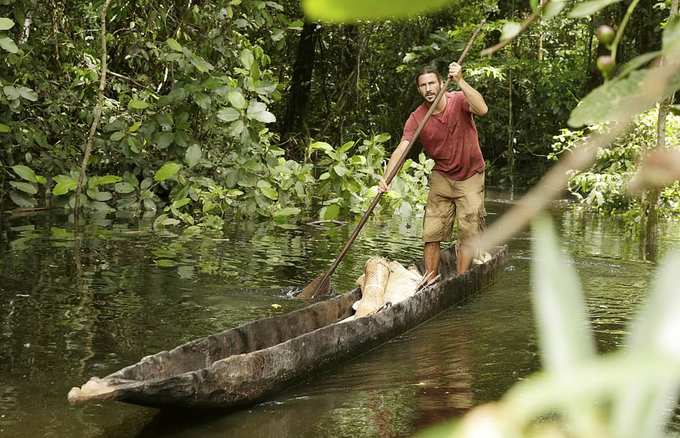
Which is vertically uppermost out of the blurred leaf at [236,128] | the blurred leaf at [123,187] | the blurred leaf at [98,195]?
the blurred leaf at [236,128]

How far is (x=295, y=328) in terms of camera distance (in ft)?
14.9

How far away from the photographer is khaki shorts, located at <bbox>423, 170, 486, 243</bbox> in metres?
6.44

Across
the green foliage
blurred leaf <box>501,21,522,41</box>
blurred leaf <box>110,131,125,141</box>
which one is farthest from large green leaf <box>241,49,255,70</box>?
blurred leaf <box>501,21,522,41</box>

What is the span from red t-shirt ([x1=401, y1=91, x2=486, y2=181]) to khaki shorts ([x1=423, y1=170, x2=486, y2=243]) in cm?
9

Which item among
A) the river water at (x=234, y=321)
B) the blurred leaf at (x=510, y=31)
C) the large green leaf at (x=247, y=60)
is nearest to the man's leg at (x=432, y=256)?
the river water at (x=234, y=321)

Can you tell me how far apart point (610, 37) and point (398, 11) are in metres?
0.24

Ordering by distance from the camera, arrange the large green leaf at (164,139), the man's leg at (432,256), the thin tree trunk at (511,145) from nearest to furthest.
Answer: the man's leg at (432,256)
the large green leaf at (164,139)
the thin tree trunk at (511,145)

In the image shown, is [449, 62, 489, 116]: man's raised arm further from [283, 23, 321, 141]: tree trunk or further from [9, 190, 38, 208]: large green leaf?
[283, 23, 321, 141]: tree trunk

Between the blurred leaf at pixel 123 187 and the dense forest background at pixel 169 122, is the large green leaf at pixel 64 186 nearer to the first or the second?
the dense forest background at pixel 169 122

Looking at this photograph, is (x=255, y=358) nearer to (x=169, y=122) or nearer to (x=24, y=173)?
(x=169, y=122)

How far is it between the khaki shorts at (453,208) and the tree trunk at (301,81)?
10.2m

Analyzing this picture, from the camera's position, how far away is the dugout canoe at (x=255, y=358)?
295 cm

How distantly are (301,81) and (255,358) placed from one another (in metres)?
14.5

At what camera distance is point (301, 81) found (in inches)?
691
